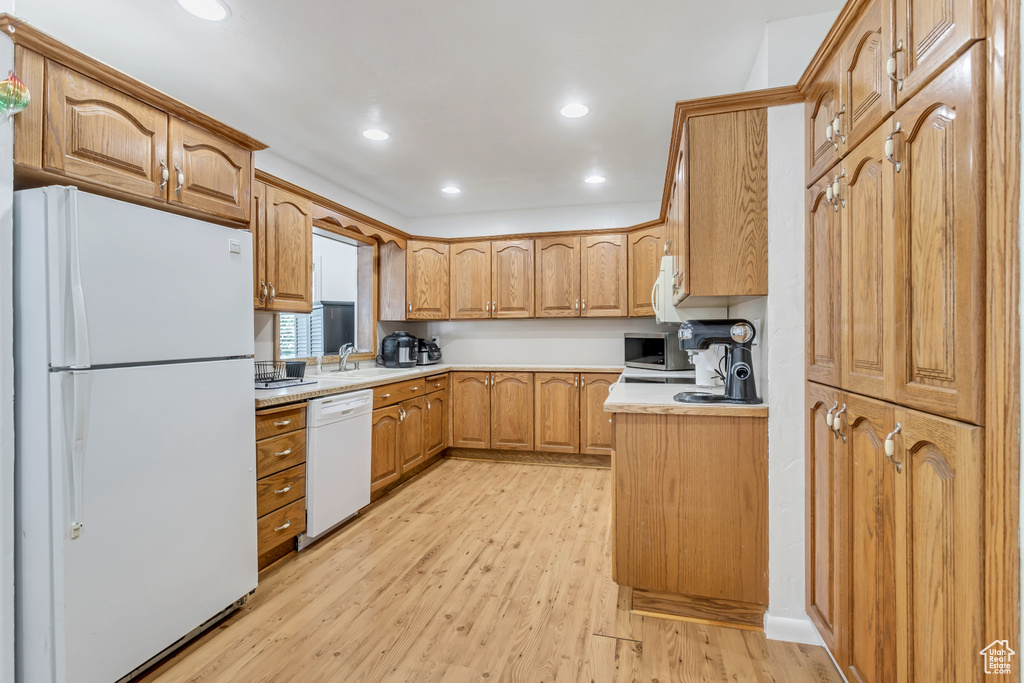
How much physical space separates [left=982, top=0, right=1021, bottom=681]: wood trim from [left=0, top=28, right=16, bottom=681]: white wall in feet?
7.67

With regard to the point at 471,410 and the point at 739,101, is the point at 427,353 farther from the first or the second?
the point at 739,101

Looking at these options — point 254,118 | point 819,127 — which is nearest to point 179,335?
point 254,118

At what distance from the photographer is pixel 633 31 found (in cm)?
198

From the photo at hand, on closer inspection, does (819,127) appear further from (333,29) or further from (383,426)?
(383,426)

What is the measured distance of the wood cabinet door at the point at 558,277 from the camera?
4.51 meters

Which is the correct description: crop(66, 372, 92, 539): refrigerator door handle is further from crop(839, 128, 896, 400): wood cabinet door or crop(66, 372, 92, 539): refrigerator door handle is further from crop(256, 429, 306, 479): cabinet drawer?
crop(839, 128, 896, 400): wood cabinet door

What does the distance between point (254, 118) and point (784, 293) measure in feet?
9.74

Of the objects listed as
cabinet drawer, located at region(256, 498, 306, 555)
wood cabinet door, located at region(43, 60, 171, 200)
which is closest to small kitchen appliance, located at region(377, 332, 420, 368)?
cabinet drawer, located at region(256, 498, 306, 555)

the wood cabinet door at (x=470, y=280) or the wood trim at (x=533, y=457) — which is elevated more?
the wood cabinet door at (x=470, y=280)

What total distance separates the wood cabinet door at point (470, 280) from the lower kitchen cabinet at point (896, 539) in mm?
3420

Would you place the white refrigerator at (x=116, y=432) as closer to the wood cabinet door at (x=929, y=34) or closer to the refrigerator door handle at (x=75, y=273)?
the refrigerator door handle at (x=75, y=273)

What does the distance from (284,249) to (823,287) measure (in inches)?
114

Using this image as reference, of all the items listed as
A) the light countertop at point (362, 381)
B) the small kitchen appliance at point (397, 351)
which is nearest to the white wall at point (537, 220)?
the small kitchen appliance at point (397, 351)

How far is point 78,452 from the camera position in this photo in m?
1.39
